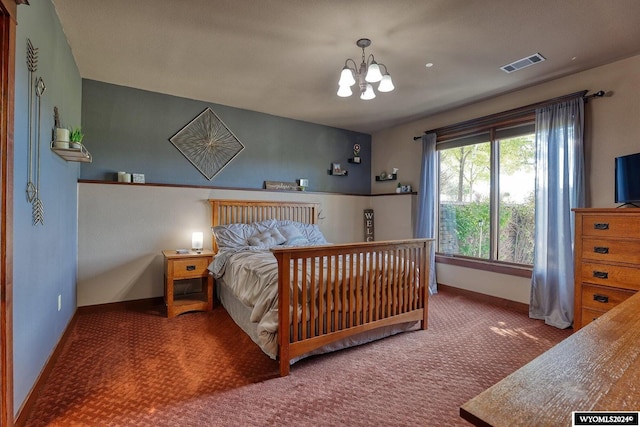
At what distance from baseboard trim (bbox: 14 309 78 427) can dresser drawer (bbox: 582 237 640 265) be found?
405cm

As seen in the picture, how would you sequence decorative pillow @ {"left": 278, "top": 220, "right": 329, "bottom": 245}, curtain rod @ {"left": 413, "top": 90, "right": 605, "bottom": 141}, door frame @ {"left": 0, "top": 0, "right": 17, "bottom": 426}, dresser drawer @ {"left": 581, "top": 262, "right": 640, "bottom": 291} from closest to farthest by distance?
door frame @ {"left": 0, "top": 0, "right": 17, "bottom": 426}, dresser drawer @ {"left": 581, "top": 262, "right": 640, "bottom": 291}, curtain rod @ {"left": 413, "top": 90, "right": 605, "bottom": 141}, decorative pillow @ {"left": 278, "top": 220, "right": 329, "bottom": 245}

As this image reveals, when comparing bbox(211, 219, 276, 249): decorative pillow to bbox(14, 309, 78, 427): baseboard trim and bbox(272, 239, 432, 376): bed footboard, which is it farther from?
bbox(14, 309, 78, 427): baseboard trim

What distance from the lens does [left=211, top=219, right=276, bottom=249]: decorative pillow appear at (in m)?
3.71

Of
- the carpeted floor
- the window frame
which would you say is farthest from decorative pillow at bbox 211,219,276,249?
the window frame

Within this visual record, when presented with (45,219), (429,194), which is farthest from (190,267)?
(429,194)

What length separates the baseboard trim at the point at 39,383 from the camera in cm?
162

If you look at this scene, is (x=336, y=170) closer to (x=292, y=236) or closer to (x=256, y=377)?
(x=292, y=236)

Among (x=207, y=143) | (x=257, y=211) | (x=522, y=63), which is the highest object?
(x=522, y=63)

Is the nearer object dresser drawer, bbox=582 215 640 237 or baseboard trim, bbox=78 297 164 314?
dresser drawer, bbox=582 215 640 237

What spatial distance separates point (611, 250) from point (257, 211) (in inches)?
149

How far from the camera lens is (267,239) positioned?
3801 millimetres

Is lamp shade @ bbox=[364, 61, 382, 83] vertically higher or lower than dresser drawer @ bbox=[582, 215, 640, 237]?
higher

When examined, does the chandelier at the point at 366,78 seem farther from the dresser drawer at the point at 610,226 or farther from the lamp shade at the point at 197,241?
the lamp shade at the point at 197,241

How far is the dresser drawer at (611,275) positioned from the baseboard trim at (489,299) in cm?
108
